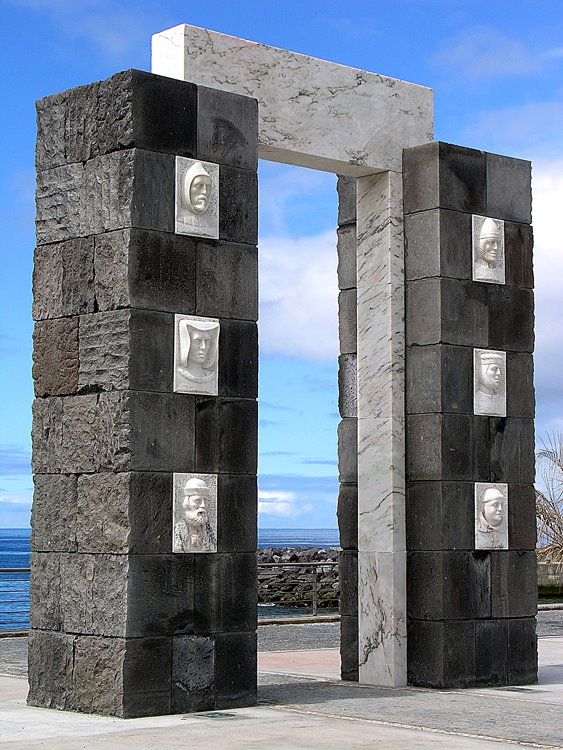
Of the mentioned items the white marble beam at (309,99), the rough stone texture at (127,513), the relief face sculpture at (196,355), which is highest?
the white marble beam at (309,99)

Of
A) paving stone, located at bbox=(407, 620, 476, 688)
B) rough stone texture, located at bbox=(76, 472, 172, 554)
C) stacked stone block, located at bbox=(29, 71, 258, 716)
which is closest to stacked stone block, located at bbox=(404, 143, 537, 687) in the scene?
paving stone, located at bbox=(407, 620, 476, 688)

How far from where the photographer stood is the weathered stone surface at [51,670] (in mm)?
10453

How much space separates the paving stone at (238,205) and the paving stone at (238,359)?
0.66m

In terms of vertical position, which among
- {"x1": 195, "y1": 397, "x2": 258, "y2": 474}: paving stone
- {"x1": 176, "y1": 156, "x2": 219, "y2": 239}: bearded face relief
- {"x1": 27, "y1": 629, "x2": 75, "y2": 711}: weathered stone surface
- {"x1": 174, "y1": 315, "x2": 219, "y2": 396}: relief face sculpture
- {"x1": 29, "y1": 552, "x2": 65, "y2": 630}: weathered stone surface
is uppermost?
{"x1": 176, "y1": 156, "x2": 219, "y2": 239}: bearded face relief

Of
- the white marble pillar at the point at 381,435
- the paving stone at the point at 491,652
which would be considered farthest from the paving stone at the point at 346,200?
the paving stone at the point at 491,652

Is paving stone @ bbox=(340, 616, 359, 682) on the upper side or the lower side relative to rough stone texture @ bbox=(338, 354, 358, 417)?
lower

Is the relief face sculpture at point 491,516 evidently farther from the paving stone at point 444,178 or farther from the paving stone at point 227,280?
the paving stone at point 227,280

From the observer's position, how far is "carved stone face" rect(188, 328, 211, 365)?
10477 mm

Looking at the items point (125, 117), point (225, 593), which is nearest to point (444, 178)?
point (125, 117)

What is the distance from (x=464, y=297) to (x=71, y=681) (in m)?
4.58

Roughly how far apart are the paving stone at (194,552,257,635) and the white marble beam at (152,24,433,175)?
341cm

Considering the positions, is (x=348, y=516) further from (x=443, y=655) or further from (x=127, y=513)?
(x=127, y=513)

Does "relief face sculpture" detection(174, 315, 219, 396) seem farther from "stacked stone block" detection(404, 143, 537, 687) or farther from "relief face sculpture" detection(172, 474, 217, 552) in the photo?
"stacked stone block" detection(404, 143, 537, 687)

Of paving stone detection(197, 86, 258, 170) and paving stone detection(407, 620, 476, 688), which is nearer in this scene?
paving stone detection(197, 86, 258, 170)
